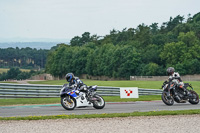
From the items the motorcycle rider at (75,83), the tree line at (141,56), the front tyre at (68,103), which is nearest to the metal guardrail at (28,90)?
the motorcycle rider at (75,83)

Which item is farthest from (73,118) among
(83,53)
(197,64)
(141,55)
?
(83,53)

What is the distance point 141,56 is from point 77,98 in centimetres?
9938

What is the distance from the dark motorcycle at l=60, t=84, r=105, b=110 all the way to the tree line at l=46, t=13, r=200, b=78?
80.7 metres

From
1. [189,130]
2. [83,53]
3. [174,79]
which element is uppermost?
[83,53]

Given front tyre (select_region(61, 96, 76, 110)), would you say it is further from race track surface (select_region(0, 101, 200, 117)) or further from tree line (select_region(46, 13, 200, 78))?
tree line (select_region(46, 13, 200, 78))

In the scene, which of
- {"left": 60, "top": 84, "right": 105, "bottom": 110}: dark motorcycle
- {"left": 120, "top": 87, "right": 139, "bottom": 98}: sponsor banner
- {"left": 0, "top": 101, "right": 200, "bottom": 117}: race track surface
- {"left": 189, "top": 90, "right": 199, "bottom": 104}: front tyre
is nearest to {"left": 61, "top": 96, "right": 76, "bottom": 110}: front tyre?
{"left": 60, "top": 84, "right": 105, "bottom": 110}: dark motorcycle

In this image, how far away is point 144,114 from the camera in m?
16.2

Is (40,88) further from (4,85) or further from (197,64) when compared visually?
(197,64)

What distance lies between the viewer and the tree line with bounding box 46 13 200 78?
105750mm

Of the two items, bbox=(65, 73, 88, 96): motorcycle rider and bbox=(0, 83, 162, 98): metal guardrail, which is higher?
bbox=(65, 73, 88, 96): motorcycle rider

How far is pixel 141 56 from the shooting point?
118375mm

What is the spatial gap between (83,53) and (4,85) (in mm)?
112392

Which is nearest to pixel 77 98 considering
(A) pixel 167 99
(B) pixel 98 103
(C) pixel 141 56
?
(B) pixel 98 103

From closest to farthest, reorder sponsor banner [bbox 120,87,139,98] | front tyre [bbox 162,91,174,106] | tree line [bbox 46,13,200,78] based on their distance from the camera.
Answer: front tyre [bbox 162,91,174,106] → sponsor banner [bbox 120,87,139,98] → tree line [bbox 46,13,200,78]
